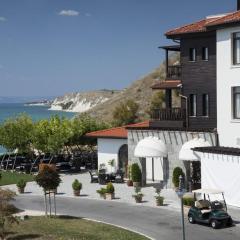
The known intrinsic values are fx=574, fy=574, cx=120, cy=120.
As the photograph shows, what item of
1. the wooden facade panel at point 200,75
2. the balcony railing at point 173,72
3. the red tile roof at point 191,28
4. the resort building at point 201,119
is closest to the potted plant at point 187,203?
the resort building at point 201,119

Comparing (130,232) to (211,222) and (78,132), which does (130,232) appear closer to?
(211,222)

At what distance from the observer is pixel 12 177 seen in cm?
5250

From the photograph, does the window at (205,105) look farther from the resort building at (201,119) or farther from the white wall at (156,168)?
the white wall at (156,168)

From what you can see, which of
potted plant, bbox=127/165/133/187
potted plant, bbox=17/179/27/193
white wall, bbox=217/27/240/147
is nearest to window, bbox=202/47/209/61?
white wall, bbox=217/27/240/147

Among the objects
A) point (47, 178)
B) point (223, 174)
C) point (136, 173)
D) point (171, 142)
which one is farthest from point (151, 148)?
point (47, 178)

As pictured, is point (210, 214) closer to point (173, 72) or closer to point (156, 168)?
point (156, 168)

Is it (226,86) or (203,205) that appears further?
(226,86)

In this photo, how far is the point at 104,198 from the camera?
1585 inches

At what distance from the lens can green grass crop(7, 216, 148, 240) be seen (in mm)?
28239

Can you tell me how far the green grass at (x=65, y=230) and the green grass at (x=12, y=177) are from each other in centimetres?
1656

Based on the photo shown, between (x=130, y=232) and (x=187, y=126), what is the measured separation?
1662 cm

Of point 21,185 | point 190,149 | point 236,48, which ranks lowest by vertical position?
point 21,185

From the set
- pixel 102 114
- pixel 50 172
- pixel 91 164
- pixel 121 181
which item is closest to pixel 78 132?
pixel 91 164

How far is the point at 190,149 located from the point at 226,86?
510 centimetres
